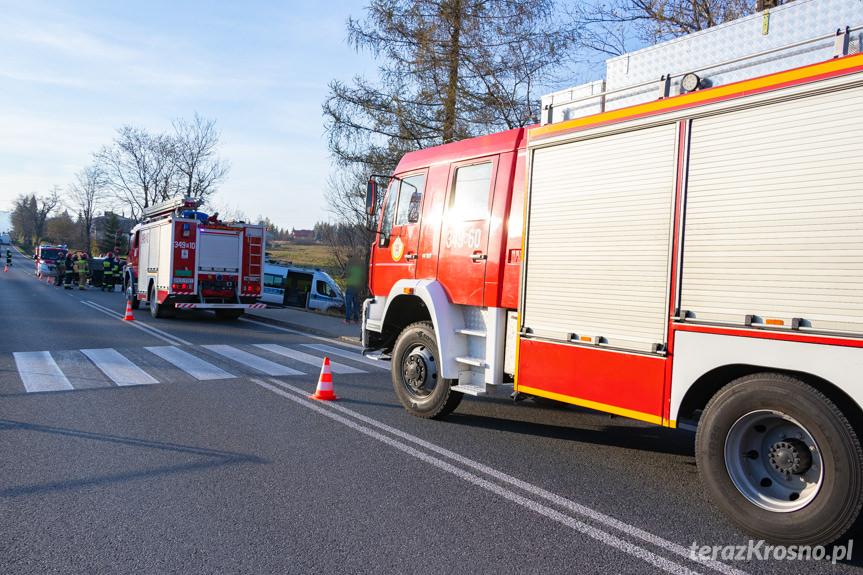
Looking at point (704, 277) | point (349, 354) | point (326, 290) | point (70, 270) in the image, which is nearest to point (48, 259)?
point (70, 270)

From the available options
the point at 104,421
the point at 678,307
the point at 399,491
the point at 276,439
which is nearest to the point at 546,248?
the point at 678,307

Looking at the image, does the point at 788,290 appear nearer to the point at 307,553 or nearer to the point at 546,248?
the point at 546,248

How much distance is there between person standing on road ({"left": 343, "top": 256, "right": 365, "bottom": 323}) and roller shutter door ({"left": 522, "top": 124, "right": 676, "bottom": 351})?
1083 cm

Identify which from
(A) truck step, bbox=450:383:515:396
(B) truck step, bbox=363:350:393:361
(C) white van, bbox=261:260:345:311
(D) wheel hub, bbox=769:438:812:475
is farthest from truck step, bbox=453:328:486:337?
(C) white van, bbox=261:260:345:311

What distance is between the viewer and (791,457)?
143 inches

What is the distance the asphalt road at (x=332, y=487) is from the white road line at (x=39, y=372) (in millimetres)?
94

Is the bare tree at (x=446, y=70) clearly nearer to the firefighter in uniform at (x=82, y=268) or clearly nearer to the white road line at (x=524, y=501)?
the white road line at (x=524, y=501)

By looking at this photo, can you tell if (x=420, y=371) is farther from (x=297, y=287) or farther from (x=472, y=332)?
(x=297, y=287)

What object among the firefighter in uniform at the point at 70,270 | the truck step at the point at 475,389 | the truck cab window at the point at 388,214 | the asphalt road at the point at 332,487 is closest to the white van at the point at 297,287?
the firefighter in uniform at the point at 70,270

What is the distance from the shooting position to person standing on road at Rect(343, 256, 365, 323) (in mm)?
16062

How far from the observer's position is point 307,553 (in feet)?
11.1

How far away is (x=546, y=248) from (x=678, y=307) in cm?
140

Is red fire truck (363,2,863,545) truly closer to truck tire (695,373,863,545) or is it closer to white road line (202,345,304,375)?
truck tire (695,373,863,545)
